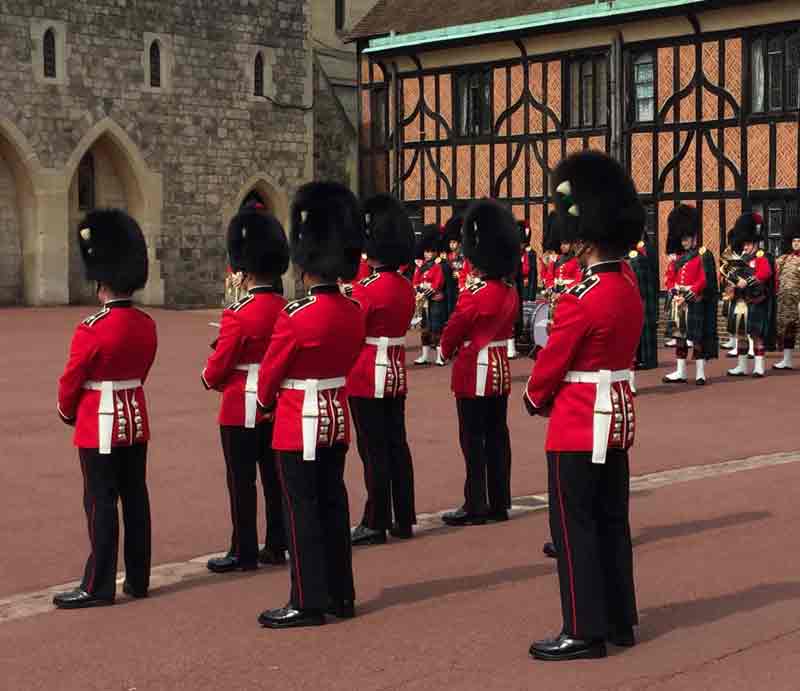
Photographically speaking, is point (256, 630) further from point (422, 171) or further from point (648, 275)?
point (422, 171)

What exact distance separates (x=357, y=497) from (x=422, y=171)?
738 inches

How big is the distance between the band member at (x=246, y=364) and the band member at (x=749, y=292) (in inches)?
373

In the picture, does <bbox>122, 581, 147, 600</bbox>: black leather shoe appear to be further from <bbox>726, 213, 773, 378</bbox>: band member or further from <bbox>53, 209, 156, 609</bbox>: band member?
<bbox>726, 213, 773, 378</bbox>: band member

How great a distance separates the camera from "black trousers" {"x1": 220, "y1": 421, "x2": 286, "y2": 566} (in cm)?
716

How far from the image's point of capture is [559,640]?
5.58m

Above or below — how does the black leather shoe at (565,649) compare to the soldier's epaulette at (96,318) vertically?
below

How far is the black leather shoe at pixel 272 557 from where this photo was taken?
291 inches

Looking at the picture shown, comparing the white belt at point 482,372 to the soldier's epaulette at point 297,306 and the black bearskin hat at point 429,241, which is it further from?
the black bearskin hat at point 429,241

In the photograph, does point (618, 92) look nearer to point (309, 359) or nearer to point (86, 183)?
point (86, 183)

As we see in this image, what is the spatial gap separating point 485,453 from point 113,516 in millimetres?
2511

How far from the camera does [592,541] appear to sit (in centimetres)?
564

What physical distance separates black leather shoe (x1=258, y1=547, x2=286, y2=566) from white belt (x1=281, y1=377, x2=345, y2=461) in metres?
1.36

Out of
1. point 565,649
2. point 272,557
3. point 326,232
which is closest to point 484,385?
point 272,557

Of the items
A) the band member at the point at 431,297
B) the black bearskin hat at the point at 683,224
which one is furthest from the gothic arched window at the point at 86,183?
the black bearskin hat at the point at 683,224
